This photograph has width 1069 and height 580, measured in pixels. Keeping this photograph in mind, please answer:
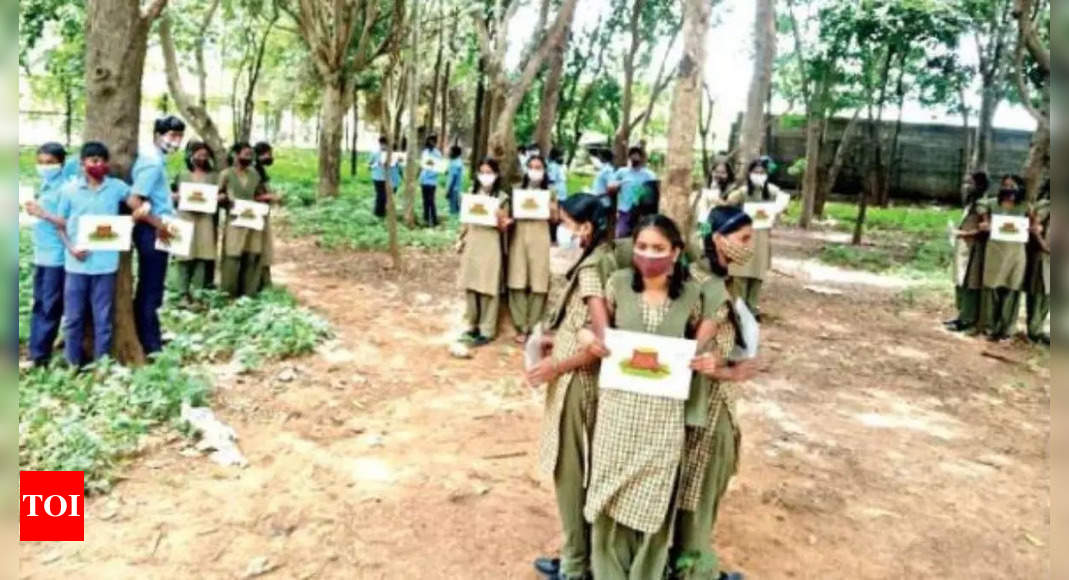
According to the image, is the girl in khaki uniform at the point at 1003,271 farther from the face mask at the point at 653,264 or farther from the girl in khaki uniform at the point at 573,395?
the face mask at the point at 653,264

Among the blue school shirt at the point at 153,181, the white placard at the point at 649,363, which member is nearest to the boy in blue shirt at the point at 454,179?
the blue school shirt at the point at 153,181

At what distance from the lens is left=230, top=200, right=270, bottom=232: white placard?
8.41 m

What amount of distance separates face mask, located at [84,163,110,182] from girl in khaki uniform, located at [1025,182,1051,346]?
321 inches

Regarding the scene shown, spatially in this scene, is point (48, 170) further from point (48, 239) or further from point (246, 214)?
point (246, 214)

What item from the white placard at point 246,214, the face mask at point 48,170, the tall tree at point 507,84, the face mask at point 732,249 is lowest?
the white placard at point 246,214

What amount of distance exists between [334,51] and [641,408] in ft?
47.6

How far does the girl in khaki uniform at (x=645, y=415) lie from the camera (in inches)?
129

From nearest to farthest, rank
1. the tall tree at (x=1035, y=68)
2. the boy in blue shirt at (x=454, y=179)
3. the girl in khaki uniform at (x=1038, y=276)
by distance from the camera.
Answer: the tall tree at (x=1035, y=68) < the girl in khaki uniform at (x=1038, y=276) < the boy in blue shirt at (x=454, y=179)

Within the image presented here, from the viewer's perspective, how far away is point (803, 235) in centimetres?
1794

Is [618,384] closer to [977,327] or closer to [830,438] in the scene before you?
[830,438]

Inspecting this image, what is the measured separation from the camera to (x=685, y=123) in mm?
5238

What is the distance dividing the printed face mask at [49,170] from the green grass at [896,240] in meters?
11.3

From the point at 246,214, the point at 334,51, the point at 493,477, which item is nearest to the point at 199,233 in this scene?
the point at 246,214

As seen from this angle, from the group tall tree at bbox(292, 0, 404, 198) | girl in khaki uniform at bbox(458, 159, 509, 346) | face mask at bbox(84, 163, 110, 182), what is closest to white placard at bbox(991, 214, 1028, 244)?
girl in khaki uniform at bbox(458, 159, 509, 346)
